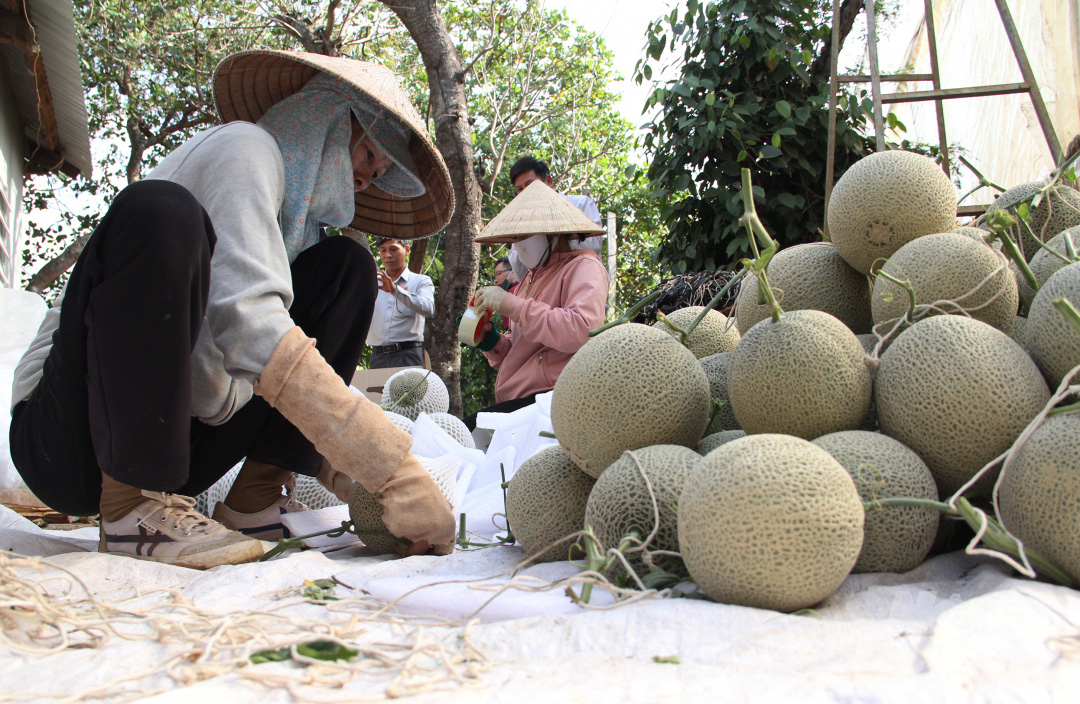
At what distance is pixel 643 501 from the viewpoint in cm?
147

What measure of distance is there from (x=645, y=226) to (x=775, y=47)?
258 inches

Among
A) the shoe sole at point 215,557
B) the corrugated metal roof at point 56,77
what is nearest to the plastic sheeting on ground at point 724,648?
the shoe sole at point 215,557

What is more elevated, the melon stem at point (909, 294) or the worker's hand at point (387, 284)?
the melon stem at point (909, 294)

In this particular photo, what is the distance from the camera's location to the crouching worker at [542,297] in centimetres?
375

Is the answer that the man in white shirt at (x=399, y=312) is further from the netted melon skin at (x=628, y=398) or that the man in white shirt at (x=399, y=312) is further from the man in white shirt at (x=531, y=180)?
the netted melon skin at (x=628, y=398)

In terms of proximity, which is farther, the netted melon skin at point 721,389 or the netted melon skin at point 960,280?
the netted melon skin at point 721,389

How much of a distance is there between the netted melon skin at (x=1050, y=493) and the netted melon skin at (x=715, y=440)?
546mm

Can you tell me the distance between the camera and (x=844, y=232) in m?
2.03

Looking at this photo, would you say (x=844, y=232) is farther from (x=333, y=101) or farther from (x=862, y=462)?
(x=333, y=101)

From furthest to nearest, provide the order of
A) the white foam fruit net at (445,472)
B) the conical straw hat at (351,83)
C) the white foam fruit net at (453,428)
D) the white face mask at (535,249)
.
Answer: the white face mask at (535,249) < the white foam fruit net at (453,428) < the white foam fruit net at (445,472) < the conical straw hat at (351,83)

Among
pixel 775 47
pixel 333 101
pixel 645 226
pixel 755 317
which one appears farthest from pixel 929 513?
pixel 645 226

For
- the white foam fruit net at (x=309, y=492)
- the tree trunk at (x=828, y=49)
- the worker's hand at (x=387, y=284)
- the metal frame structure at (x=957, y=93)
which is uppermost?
the tree trunk at (x=828, y=49)

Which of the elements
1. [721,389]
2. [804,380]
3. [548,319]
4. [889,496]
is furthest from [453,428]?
[889,496]

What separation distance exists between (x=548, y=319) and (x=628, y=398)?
2.12 meters
